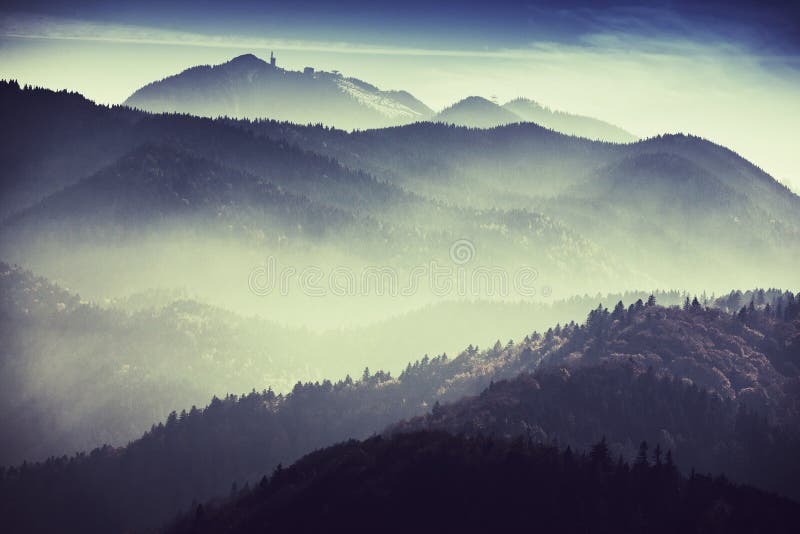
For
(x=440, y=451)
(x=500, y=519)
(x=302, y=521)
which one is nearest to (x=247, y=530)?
(x=302, y=521)

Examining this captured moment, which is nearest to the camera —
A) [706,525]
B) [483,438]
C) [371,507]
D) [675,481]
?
[706,525]

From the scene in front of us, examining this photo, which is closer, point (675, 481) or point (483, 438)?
point (675, 481)

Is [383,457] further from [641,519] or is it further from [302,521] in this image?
[641,519]

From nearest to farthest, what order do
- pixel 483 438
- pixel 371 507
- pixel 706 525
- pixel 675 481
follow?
pixel 706 525
pixel 675 481
pixel 371 507
pixel 483 438

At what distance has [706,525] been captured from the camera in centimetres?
14975

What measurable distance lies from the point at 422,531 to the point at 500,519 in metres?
13.5

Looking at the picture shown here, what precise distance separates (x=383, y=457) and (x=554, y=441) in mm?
34896

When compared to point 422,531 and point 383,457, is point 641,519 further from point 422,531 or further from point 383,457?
point 383,457

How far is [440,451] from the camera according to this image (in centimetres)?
17938

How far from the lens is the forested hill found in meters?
152

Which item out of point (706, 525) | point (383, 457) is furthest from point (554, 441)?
point (706, 525)

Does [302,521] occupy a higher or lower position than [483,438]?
lower

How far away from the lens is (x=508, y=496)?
161625 mm

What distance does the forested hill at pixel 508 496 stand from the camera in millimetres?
151750
